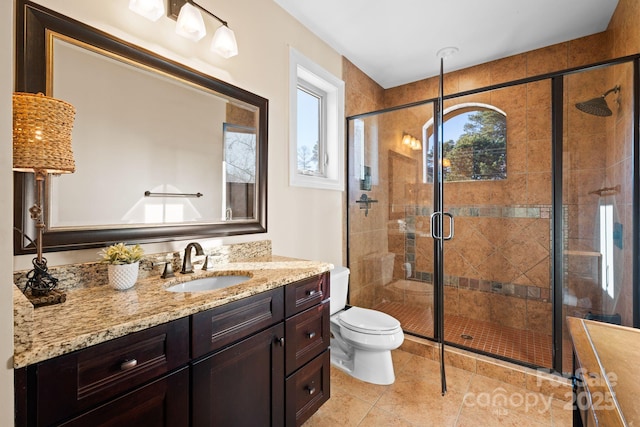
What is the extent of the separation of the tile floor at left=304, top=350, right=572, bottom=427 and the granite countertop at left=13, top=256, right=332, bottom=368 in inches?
38.9

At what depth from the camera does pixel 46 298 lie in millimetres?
934

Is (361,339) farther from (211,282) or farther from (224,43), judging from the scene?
(224,43)

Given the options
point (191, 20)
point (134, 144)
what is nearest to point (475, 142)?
point (191, 20)

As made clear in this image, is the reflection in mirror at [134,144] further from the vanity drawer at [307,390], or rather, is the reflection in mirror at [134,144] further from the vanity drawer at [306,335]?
the vanity drawer at [307,390]

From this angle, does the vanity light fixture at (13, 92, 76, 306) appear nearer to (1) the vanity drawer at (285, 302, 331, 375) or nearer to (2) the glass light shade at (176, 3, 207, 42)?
(2) the glass light shade at (176, 3, 207, 42)

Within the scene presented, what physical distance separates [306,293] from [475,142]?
2309 mm

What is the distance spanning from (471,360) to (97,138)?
265 cm

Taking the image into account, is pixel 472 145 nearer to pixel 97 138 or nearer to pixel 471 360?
pixel 471 360

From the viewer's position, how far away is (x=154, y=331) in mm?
877

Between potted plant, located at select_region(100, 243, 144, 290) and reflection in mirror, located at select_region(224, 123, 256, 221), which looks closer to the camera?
potted plant, located at select_region(100, 243, 144, 290)

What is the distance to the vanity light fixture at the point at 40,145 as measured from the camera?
2.79 ft

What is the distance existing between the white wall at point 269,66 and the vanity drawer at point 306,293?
1.80ft

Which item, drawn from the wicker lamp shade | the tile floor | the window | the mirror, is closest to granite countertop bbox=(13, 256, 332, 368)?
the mirror

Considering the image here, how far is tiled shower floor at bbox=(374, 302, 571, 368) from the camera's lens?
2.17m
